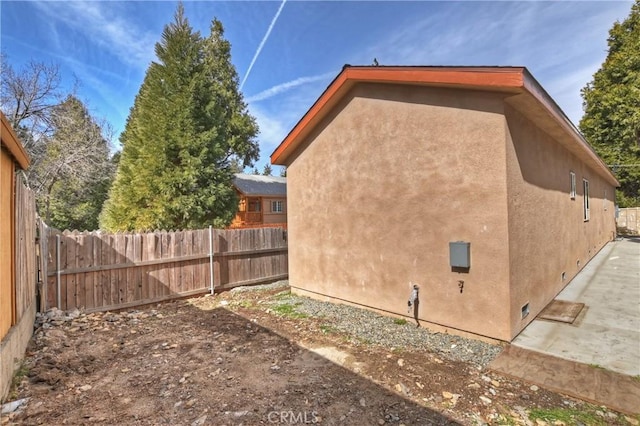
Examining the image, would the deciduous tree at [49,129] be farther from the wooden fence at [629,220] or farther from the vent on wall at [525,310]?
the wooden fence at [629,220]

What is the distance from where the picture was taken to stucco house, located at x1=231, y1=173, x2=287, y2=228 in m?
22.7

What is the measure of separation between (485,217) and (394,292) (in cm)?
194

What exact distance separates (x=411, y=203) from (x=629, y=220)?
22.5 metres

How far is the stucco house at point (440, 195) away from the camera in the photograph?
4.14m

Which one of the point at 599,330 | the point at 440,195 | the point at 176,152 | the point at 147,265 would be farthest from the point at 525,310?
the point at 176,152

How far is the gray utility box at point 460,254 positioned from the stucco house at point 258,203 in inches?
743

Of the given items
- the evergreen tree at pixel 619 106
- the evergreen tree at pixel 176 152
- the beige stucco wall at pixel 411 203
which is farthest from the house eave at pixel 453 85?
the evergreen tree at pixel 619 106

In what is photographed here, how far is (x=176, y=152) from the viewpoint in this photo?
13633 mm

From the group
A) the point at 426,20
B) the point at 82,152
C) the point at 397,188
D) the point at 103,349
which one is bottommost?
the point at 103,349

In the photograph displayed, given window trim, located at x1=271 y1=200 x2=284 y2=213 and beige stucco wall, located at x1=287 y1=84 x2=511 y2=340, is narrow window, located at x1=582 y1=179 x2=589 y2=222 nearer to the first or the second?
beige stucco wall, located at x1=287 y1=84 x2=511 y2=340

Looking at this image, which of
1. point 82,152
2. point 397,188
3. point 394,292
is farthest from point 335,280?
point 82,152

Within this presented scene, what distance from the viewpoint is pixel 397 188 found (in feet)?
17.1

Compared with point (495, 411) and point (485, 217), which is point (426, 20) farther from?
point (495, 411)

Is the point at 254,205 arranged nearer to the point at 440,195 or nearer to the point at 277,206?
the point at 277,206
